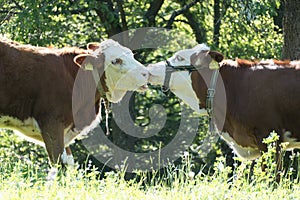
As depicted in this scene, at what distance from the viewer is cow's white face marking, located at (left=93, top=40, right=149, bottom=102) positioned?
9.49 m

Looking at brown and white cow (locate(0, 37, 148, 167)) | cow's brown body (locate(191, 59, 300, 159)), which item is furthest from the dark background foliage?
brown and white cow (locate(0, 37, 148, 167))

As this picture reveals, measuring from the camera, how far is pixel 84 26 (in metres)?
17.0

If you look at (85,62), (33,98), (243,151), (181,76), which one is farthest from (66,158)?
(243,151)

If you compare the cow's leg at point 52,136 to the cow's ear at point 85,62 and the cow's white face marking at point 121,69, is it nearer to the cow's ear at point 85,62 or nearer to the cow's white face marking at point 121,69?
the cow's ear at point 85,62

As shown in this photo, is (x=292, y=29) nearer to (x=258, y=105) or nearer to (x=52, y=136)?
(x=258, y=105)

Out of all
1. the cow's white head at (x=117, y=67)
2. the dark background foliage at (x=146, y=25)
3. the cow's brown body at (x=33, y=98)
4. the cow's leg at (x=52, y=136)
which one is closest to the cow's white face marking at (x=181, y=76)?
the cow's white head at (x=117, y=67)

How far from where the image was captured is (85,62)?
30.6 feet

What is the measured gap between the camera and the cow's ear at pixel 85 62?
9.24 metres

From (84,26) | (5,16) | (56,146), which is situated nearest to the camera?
(56,146)

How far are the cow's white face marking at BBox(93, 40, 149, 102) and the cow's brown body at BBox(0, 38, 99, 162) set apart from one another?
2.32 ft

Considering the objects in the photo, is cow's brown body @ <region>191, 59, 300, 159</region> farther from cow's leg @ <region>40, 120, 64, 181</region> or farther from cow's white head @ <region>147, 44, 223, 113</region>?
cow's leg @ <region>40, 120, 64, 181</region>

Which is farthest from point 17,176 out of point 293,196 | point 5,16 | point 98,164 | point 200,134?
point 200,134

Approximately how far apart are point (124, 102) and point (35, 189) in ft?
32.9

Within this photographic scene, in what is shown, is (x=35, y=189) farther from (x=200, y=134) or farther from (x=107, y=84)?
(x=200, y=134)
